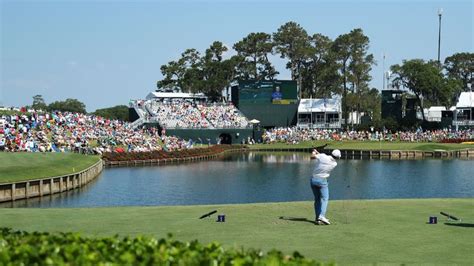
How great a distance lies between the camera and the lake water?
3959 cm

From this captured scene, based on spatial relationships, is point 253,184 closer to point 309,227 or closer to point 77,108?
point 309,227

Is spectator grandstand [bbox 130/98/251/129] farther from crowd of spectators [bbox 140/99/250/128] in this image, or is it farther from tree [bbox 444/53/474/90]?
tree [bbox 444/53/474/90]

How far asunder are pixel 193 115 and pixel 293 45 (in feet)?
114

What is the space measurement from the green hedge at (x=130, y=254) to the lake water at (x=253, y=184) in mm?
29038

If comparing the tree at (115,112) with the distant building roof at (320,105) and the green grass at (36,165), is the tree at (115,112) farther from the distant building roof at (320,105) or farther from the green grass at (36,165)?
the green grass at (36,165)

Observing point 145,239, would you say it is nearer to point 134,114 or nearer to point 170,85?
point 134,114

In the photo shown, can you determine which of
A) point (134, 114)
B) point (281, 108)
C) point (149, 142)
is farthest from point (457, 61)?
point (149, 142)

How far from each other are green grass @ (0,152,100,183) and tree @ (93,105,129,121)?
401 ft

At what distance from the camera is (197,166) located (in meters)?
→ 70.1

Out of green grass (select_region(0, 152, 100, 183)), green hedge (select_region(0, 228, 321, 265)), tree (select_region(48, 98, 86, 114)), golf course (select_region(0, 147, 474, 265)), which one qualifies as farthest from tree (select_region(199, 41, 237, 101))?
green hedge (select_region(0, 228, 321, 265))

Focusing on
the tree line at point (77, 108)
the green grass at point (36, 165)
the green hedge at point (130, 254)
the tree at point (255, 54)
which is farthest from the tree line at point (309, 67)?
the green hedge at point (130, 254)

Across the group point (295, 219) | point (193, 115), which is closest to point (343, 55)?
point (193, 115)

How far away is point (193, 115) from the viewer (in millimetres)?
107750

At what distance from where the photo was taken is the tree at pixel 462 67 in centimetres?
16838
